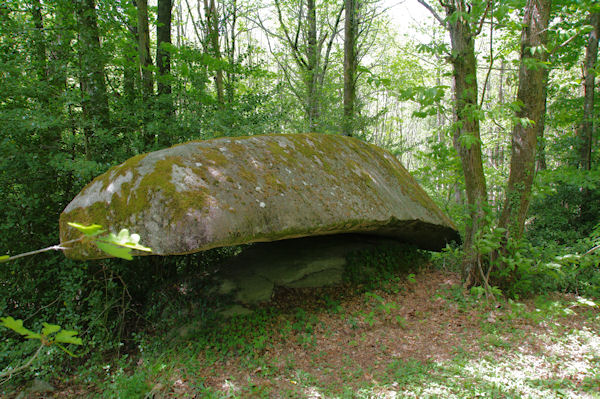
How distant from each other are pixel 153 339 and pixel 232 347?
107 cm

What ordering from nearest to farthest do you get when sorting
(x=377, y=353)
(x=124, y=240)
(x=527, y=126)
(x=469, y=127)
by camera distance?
(x=124, y=240) < (x=377, y=353) < (x=527, y=126) < (x=469, y=127)

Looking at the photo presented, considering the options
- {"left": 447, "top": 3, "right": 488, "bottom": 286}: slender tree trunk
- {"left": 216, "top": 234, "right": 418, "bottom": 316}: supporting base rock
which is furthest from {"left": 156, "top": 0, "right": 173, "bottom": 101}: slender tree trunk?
{"left": 447, "top": 3, "right": 488, "bottom": 286}: slender tree trunk

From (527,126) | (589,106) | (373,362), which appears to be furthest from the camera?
(589,106)

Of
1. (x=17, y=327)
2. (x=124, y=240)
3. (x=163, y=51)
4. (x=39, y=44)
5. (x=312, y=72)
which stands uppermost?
(x=312, y=72)

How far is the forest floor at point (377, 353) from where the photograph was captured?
10.6 ft

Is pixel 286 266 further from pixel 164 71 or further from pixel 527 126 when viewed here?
pixel 164 71

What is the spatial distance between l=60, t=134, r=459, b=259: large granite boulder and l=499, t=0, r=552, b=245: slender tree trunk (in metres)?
1.29

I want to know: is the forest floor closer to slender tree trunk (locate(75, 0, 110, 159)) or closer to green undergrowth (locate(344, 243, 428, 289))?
green undergrowth (locate(344, 243, 428, 289))

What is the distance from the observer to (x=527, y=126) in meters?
4.71

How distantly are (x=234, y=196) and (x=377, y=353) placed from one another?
222cm

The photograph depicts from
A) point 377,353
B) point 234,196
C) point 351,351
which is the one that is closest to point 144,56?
point 234,196

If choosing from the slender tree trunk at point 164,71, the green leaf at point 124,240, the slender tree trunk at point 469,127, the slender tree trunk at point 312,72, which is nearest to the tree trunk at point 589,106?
the slender tree trunk at point 469,127

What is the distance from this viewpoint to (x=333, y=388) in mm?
3320

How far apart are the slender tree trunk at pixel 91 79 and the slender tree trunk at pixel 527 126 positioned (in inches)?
218
